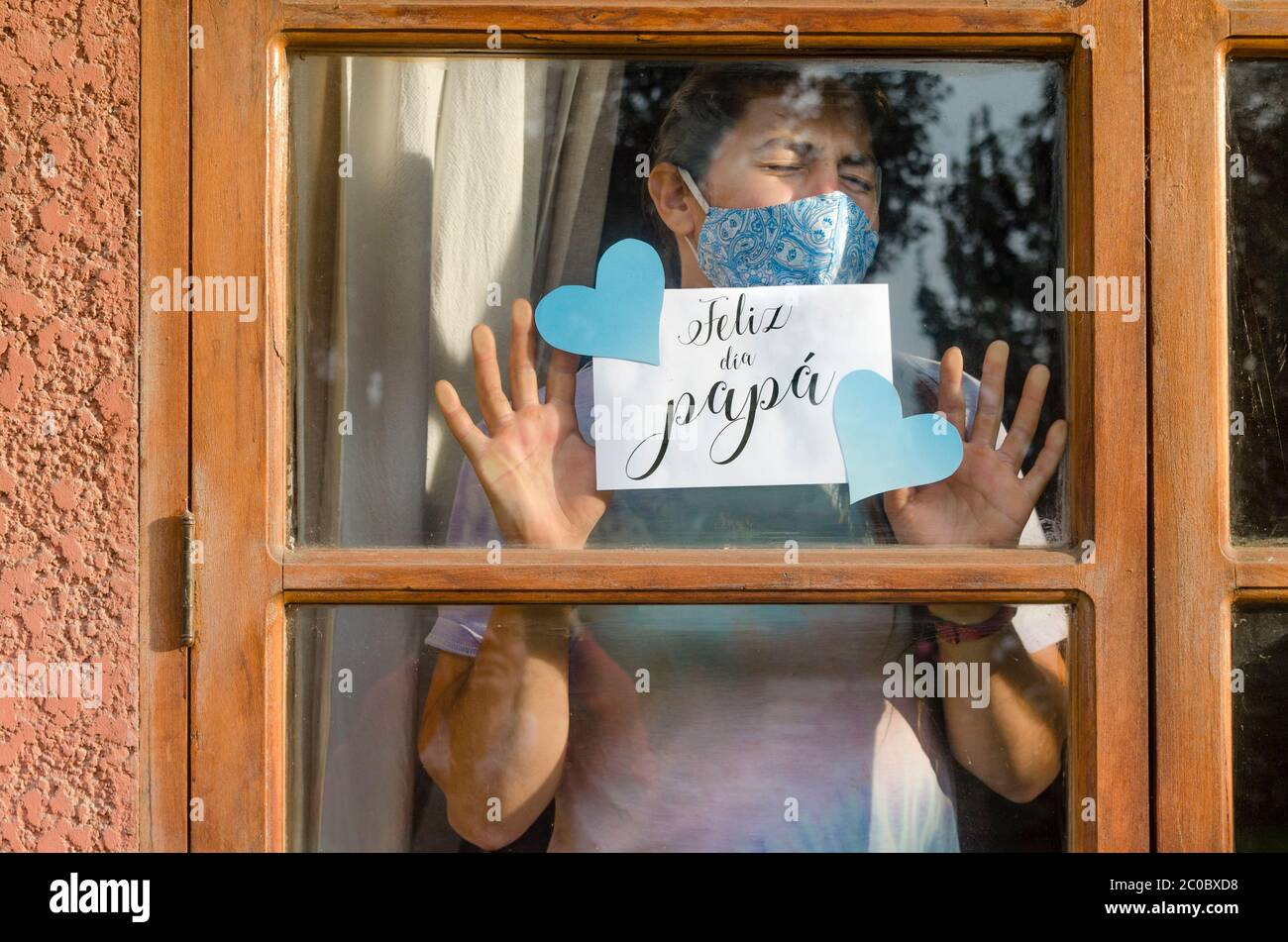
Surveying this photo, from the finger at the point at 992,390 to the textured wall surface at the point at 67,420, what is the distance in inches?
41.5

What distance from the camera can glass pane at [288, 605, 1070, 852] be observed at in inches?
49.6

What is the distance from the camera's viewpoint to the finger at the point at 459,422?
1275 millimetres

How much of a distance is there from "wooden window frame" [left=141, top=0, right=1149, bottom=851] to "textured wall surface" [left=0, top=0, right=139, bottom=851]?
45 millimetres

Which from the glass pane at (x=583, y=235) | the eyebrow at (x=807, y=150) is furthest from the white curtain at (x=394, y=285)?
the eyebrow at (x=807, y=150)

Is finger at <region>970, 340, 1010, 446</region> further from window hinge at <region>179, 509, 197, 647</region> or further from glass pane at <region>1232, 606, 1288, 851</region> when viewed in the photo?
window hinge at <region>179, 509, 197, 647</region>

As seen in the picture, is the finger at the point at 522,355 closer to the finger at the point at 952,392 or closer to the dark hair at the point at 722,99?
the dark hair at the point at 722,99

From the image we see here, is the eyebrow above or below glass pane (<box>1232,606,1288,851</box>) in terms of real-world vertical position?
above

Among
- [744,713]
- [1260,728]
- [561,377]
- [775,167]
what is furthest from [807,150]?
[1260,728]

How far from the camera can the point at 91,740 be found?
1.21m

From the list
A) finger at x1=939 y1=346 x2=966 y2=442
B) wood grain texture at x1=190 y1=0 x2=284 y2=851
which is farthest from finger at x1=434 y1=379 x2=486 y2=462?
finger at x1=939 y1=346 x2=966 y2=442

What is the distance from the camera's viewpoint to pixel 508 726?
1268 millimetres
